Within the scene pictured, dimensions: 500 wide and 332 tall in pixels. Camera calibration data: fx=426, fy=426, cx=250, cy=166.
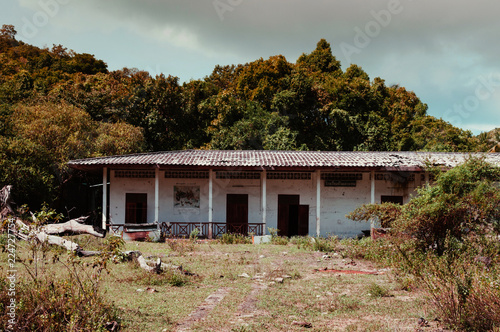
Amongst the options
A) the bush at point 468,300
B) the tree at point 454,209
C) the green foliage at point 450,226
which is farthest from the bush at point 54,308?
the tree at point 454,209

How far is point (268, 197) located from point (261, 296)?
11.3m

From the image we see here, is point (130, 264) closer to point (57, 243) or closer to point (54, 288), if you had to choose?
point (57, 243)

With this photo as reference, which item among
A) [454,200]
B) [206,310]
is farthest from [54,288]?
[454,200]

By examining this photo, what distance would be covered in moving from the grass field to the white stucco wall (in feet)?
23.6

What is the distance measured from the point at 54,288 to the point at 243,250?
26.5 feet

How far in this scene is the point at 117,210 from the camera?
57.7 ft

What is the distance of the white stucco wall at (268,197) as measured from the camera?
1761 centimetres

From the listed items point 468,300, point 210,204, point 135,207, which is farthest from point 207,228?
point 468,300

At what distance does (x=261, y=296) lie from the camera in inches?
262

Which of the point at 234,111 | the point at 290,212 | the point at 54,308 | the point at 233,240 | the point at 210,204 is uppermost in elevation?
the point at 234,111

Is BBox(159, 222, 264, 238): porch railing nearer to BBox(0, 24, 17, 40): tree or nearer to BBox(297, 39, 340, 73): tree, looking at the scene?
BBox(297, 39, 340, 73): tree

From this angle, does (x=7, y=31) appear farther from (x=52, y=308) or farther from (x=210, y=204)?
(x=52, y=308)

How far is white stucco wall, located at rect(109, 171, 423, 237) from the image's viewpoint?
17.6 m

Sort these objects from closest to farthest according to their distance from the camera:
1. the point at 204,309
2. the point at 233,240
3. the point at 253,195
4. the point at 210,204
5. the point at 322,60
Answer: the point at 204,309 < the point at 233,240 < the point at 210,204 < the point at 253,195 < the point at 322,60
